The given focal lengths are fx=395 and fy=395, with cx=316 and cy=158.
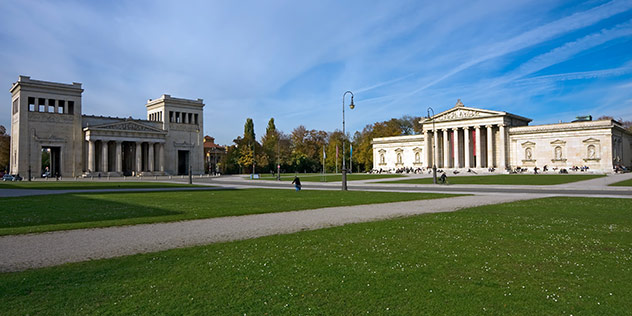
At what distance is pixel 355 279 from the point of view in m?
6.86

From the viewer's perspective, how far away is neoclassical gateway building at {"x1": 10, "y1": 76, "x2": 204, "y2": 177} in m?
78.4

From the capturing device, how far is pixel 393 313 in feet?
17.4

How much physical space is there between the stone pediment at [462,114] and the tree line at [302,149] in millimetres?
26203

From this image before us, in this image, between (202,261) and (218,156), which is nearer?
(202,261)

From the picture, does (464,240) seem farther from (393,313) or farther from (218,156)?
(218,156)

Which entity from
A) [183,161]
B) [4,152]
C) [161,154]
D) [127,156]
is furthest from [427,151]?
[4,152]

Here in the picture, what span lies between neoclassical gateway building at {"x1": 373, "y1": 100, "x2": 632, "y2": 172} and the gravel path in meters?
64.9

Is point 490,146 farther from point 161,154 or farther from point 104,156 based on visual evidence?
point 104,156

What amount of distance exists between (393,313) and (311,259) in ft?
10.6

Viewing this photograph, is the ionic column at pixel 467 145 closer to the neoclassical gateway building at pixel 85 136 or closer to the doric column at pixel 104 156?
the neoclassical gateway building at pixel 85 136

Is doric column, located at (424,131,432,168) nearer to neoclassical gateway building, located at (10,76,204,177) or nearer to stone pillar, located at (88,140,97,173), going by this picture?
neoclassical gateway building, located at (10,76,204,177)

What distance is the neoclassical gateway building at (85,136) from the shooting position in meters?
78.4

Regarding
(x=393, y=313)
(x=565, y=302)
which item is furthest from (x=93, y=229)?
(x=565, y=302)

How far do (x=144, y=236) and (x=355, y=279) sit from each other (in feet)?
24.4
